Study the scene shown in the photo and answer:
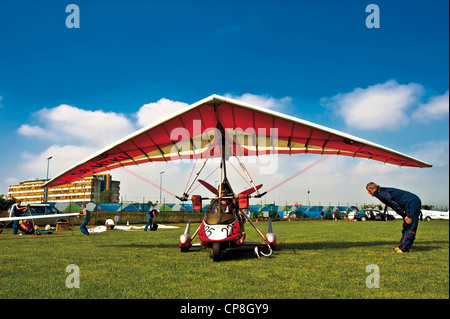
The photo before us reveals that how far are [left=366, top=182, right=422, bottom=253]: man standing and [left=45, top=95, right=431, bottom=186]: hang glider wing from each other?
924 mm

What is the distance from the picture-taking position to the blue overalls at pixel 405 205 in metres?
8.08

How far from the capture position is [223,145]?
30.5 feet

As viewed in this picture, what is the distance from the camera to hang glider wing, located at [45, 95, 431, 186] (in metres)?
7.66

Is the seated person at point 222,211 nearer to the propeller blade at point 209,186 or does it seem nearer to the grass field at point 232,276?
the propeller blade at point 209,186

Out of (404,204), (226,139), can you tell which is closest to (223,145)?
(226,139)

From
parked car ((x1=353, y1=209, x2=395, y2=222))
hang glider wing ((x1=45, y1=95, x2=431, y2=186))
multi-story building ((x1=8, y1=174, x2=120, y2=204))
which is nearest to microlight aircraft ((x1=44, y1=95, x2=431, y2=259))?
hang glider wing ((x1=45, y1=95, x2=431, y2=186))

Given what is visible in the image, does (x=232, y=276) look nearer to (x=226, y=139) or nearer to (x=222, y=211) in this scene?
(x=222, y=211)

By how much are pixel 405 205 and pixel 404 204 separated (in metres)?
0.03

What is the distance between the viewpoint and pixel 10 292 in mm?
4473

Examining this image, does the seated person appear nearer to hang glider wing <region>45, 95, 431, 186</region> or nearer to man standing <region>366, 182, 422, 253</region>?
hang glider wing <region>45, 95, 431, 186</region>

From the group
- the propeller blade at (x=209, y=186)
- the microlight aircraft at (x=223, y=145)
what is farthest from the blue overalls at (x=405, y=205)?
the propeller blade at (x=209, y=186)
